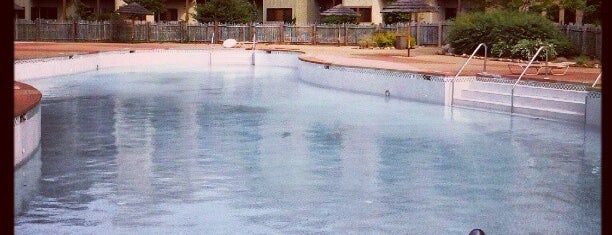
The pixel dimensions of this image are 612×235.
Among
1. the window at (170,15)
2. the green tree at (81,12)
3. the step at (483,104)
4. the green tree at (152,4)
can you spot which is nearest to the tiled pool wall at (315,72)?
the step at (483,104)

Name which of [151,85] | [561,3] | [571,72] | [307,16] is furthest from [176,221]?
[307,16]

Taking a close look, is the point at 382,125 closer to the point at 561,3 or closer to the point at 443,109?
the point at 443,109

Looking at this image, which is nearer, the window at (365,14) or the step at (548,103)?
the step at (548,103)

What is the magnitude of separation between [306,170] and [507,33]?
1906 centimetres

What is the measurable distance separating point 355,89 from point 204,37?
23.8 metres

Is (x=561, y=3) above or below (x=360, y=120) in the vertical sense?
above

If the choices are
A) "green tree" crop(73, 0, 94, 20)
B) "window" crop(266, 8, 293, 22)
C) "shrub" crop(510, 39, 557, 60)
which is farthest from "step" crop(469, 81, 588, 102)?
"green tree" crop(73, 0, 94, 20)

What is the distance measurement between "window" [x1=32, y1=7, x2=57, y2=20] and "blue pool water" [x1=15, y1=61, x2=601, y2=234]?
36.0 m

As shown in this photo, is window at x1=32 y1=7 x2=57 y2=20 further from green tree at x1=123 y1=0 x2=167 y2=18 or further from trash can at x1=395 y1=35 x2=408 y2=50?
trash can at x1=395 y1=35 x2=408 y2=50

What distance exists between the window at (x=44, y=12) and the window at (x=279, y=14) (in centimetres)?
1240

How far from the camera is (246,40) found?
45.4m

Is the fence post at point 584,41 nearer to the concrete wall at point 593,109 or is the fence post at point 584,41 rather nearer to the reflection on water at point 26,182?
the concrete wall at point 593,109

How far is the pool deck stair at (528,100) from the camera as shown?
16250 millimetres

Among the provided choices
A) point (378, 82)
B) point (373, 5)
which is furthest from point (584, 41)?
point (373, 5)
